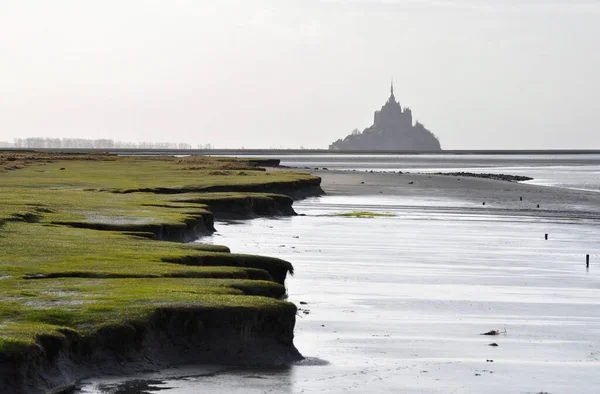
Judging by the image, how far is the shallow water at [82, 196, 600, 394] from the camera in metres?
15.8

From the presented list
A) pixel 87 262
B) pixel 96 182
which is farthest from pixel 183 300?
pixel 96 182

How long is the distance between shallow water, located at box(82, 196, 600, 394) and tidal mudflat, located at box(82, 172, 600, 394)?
3 cm

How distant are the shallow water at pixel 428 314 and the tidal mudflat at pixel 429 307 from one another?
0.11 ft

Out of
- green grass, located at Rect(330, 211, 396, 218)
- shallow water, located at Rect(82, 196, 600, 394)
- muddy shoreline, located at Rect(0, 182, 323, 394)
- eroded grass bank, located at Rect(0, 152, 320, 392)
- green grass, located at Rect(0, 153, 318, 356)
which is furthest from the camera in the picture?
green grass, located at Rect(330, 211, 396, 218)

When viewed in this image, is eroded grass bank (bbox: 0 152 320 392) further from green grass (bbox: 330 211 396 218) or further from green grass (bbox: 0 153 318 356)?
green grass (bbox: 330 211 396 218)

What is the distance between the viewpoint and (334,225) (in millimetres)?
46500

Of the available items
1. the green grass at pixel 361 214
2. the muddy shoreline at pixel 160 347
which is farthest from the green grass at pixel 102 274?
the green grass at pixel 361 214

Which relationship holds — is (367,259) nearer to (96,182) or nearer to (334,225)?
(334,225)

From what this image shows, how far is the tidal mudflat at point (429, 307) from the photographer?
627 inches

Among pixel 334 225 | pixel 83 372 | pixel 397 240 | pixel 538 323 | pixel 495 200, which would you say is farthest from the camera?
pixel 495 200

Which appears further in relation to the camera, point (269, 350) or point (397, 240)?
point (397, 240)

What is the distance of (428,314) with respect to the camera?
2164 centimetres

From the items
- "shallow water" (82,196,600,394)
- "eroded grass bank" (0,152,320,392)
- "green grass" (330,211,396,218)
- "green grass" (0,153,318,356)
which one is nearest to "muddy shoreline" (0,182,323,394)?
"eroded grass bank" (0,152,320,392)

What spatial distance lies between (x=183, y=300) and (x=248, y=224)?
2871 centimetres
